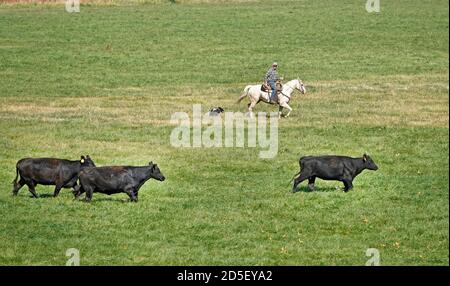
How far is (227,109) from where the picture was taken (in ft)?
139

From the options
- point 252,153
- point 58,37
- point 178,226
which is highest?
point 58,37

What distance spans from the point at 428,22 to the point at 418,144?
30789 millimetres

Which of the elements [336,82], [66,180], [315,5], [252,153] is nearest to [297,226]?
[66,180]

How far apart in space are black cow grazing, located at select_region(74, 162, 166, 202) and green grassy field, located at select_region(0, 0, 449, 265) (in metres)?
0.41

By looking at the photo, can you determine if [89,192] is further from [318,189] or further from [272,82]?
[272,82]

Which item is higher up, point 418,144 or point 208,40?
point 208,40

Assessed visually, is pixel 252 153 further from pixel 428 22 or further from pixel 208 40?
pixel 428 22

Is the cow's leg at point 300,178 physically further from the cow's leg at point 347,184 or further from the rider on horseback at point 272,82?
the rider on horseback at point 272,82

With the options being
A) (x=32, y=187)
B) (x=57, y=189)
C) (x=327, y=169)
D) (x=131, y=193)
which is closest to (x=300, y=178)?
(x=327, y=169)

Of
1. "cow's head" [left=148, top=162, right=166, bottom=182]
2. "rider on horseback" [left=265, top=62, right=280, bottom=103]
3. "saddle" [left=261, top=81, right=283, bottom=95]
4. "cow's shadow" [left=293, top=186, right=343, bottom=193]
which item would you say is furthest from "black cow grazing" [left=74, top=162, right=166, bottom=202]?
"rider on horseback" [left=265, top=62, right=280, bottom=103]

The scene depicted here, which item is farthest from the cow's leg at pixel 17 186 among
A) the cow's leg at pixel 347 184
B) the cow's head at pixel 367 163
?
the cow's head at pixel 367 163

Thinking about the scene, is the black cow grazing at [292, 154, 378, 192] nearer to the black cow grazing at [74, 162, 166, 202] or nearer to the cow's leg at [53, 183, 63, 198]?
the black cow grazing at [74, 162, 166, 202]

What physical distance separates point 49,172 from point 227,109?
16.5 metres

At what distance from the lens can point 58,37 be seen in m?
61.2
